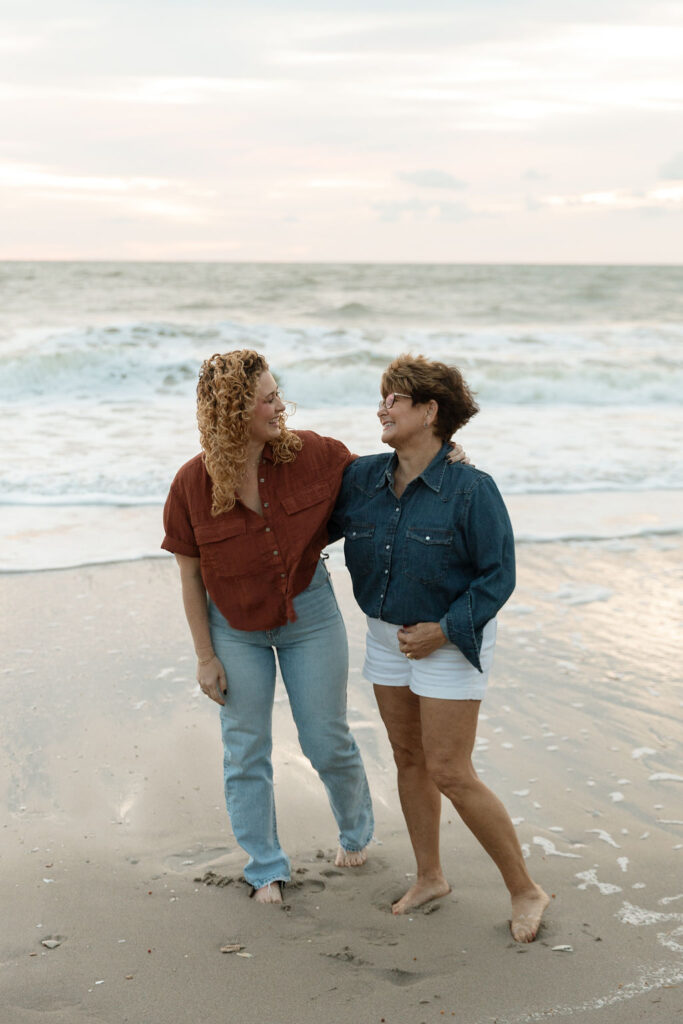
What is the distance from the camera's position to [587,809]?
12.4ft

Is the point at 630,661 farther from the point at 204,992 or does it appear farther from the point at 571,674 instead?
the point at 204,992

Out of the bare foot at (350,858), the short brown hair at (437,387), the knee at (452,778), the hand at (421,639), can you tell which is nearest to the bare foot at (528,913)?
the knee at (452,778)

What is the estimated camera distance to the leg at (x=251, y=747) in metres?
3.19

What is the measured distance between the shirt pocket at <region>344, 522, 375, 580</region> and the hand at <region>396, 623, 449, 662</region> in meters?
0.24

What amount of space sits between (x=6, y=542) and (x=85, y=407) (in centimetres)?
769

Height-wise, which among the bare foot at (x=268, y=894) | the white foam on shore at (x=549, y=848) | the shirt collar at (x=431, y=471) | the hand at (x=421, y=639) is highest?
the shirt collar at (x=431, y=471)

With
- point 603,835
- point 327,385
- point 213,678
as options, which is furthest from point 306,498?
point 327,385

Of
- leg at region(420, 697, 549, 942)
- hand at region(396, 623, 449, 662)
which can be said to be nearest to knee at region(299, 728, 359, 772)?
leg at region(420, 697, 549, 942)

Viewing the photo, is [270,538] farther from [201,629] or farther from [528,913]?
[528,913]

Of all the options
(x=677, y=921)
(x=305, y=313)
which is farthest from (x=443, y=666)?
(x=305, y=313)

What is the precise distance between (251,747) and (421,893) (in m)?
0.73

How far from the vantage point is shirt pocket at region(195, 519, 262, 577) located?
→ 305 cm

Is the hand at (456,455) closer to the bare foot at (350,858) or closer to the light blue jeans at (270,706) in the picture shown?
the light blue jeans at (270,706)

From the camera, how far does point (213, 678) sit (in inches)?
125
